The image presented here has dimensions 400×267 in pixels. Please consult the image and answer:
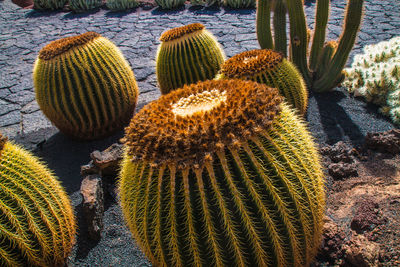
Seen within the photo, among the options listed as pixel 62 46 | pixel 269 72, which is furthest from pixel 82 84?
pixel 269 72

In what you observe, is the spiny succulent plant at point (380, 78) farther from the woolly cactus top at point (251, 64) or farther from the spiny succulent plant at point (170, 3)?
the spiny succulent plant at point (170, 3)

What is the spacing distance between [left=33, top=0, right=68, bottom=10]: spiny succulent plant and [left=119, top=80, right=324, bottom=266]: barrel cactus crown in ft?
39.2

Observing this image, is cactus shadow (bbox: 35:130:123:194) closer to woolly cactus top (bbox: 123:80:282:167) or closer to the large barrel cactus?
the large barrel cactus

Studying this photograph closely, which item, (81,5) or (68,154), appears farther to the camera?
(81,5)

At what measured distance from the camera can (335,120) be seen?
408 centimetres

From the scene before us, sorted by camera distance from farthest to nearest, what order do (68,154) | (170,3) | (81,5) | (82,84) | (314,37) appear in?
1. (81,5)
2. (170,3)
3. (314,37)
4. (68,154)
5. (82,84)

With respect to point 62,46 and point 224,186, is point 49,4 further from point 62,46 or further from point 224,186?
point 224,186

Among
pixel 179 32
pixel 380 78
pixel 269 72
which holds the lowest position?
pixel 380 78

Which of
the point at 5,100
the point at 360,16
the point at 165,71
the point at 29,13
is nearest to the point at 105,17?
the point at 29,13

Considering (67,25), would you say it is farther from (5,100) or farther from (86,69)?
(86,69)

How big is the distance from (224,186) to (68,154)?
3122 mm

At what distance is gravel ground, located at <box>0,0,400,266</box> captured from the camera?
301 cm

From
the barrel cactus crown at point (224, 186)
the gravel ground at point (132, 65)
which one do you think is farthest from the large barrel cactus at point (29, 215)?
the barrel cactus crown at point (224, 186)

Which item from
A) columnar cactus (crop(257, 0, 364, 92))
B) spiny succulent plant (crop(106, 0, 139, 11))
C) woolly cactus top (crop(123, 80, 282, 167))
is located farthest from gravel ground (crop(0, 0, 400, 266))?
woolly cactus top (crop(123, 80, 282, 167))
